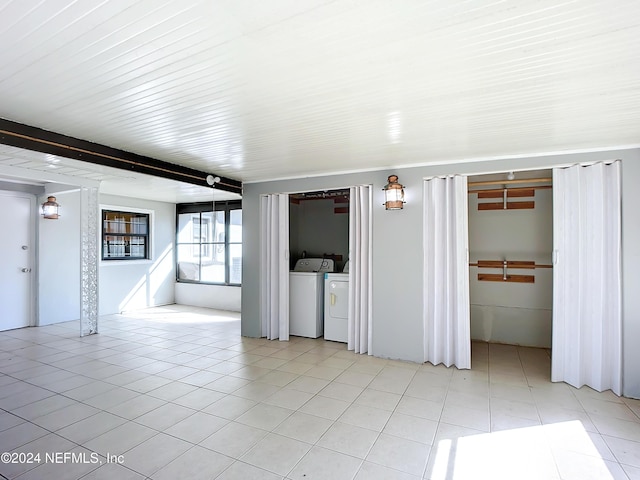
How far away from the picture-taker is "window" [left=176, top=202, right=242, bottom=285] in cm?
766

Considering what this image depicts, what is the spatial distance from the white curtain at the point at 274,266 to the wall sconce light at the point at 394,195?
1.68 m

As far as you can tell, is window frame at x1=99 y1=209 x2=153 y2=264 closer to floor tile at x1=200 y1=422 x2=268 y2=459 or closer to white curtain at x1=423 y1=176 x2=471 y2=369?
floor tile at x1=200 y1=422 x2=268 y2=459

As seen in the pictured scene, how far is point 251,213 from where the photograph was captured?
18.1 feet

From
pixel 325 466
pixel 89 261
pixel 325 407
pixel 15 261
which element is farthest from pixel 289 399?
pixel 15 261

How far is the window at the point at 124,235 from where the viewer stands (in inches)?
281

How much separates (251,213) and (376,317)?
8.19 feet

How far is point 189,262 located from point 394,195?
5.88m

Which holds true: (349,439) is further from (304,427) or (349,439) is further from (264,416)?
(264,416)

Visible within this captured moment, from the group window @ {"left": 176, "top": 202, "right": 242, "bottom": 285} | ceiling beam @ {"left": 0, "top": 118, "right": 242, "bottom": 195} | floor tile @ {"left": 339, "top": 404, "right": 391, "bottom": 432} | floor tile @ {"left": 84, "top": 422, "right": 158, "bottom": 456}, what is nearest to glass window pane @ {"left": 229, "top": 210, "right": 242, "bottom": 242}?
window @ {"left": 176, "top": 202, "right": 242, "bottom": 285}

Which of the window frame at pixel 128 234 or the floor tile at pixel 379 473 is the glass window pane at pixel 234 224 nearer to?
the window frame at pixel 128 234

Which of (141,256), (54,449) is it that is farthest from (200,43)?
(141,256)

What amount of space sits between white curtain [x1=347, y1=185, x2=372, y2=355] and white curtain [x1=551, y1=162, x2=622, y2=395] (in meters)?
2.07

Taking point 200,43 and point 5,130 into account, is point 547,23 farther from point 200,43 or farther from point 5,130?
point 5,130

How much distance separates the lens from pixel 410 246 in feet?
14.2
